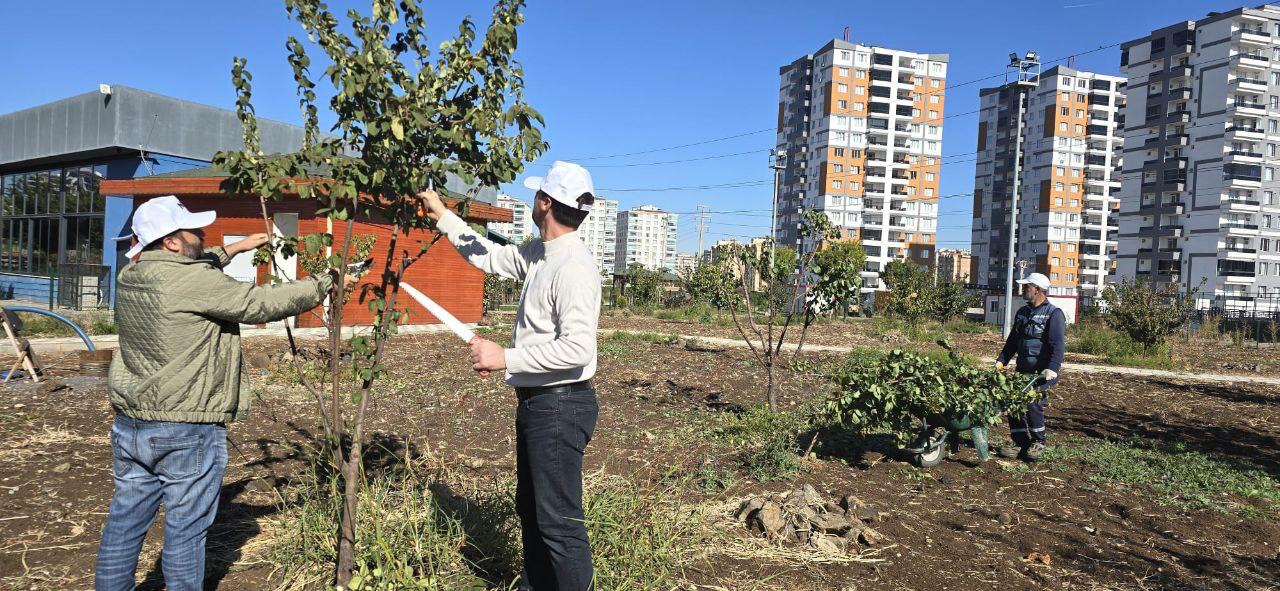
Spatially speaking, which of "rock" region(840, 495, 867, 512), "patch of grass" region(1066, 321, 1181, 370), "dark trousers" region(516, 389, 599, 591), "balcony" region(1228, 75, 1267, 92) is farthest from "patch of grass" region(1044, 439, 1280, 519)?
"balcony" region(1228, 75, 1267, 92)

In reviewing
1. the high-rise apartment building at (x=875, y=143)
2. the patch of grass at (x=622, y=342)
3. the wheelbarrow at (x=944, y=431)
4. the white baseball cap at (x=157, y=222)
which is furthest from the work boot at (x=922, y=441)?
the high-rise apartment building at (x=875, y=143)

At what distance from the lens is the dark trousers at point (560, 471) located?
2.69 metres

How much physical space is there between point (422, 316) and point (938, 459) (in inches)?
567

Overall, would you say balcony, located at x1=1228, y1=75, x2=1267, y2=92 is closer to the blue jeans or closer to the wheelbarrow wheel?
the wheelbarrow wheel

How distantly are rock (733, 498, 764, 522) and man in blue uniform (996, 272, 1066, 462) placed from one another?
2.77 metres

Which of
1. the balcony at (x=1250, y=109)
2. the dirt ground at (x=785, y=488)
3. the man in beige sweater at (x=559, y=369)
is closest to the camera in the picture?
the man in beige sweater at (x=559, y=369)

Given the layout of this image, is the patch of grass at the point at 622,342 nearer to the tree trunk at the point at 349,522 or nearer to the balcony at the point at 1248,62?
the tree trunk at the point at 349,522

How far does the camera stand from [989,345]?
17906 mm

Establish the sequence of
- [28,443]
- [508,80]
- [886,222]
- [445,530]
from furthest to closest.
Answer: [886,222] → [28,443] → [445,530] → [508,80]

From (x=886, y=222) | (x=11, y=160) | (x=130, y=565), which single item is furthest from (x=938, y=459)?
(x=886, y=222)

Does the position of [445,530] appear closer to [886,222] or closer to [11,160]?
[11,160]

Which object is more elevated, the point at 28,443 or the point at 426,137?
the point at 426,137

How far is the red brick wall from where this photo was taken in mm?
14781

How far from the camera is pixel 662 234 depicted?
560 ft
